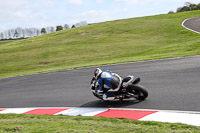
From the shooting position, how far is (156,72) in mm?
12555

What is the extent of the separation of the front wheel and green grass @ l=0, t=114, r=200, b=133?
1820 millimetres

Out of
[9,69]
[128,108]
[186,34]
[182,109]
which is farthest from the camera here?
[186,34]

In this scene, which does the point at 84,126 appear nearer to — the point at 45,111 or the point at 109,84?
the point at 109,84

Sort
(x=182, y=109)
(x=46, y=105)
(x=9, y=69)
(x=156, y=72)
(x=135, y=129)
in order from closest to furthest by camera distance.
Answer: (x=135, y=129), (x=182, y=109), (x=46, y=105), (x=156, y=72), (x=9, y=69)

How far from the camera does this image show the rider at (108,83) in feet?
Result: 26.5

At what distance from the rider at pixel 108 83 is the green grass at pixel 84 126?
5.33 ft

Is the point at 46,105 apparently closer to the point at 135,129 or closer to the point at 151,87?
the point at 151,87

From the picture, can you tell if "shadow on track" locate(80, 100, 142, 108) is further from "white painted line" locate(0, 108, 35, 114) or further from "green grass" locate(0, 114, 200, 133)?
"white painted line" locate(0, 108, 35, 114)

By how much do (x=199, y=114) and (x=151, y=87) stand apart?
144 inches

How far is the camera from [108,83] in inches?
318

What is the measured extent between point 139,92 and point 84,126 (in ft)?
8.70

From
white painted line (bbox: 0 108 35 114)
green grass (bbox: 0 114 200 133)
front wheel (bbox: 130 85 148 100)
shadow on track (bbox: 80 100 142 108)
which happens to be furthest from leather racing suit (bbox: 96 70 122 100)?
white painted line (bbox: 0 108 35 114)

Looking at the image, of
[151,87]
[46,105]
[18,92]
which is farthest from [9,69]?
[151,87]

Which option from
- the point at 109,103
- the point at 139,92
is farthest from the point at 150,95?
the point at 109,103
